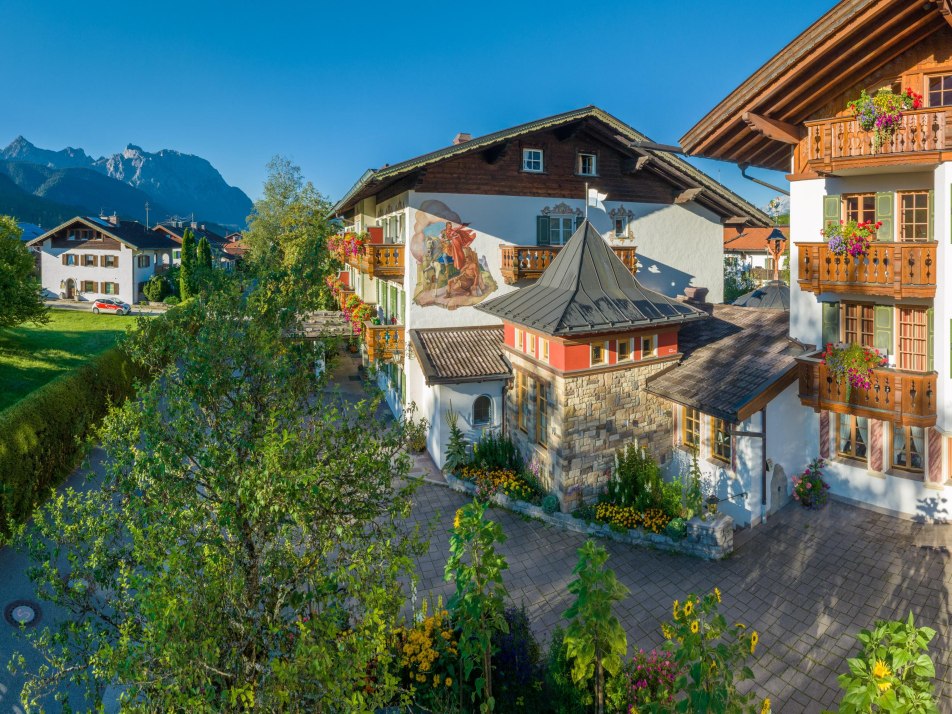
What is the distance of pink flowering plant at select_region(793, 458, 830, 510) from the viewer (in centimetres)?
1421

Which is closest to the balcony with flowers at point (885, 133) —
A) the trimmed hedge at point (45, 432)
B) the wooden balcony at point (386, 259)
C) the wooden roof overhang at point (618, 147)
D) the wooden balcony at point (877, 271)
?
the wooden balcony at point (877, 271)

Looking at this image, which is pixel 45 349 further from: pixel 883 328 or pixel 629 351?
pixel 883 328

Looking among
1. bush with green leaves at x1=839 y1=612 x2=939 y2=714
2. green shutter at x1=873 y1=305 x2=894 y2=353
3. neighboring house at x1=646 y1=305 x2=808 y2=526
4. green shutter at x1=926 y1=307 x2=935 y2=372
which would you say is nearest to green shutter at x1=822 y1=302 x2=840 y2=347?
neighboring house at x1=646 y1=305 x2=808 y2=526

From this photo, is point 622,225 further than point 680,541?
Yes

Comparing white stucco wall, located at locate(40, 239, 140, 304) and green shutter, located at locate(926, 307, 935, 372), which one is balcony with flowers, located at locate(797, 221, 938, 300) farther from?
white stucco wall, located at locate(40, 239, 140, 304)

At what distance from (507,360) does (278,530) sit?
12.7m

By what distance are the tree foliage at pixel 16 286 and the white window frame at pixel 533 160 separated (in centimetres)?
2142

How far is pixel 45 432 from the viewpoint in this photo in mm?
16531

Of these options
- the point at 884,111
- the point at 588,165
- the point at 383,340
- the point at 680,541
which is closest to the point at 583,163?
the point at 588,165

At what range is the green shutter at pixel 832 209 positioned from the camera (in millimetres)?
13633

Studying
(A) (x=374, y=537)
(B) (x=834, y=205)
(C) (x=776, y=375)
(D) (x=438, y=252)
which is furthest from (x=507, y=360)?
(A) (x=374, y=537)

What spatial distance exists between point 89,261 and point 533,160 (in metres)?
61.1

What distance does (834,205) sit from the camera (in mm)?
13680

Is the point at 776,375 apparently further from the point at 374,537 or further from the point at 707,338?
the point at 374,537
